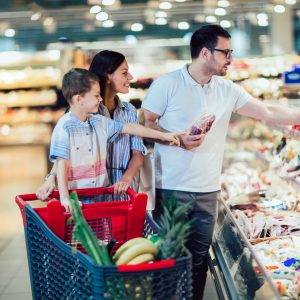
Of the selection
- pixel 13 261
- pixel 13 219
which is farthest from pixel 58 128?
pixel 13 219

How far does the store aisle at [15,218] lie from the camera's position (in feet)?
15.4

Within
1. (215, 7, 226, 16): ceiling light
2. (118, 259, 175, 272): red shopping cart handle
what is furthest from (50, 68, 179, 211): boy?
(215, 7, 226, 16): ceiling light

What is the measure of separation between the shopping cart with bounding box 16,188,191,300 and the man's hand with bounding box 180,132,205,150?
1.48ft

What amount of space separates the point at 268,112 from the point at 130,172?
971mm

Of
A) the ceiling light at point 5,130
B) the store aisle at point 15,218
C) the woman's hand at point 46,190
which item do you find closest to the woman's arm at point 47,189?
the woman's hand at point 46,190

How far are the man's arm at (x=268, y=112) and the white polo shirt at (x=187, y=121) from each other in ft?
0.68

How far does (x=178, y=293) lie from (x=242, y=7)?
1141 centimetres

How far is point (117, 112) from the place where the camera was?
3164 millimetres

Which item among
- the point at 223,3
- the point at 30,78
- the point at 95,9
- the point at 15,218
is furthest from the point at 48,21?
the point at 15,218

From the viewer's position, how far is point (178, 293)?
212 centimetres

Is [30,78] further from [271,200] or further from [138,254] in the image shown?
[138,254]

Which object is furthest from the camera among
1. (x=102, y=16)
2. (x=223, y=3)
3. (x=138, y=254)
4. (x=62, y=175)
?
(x=102, y=16)

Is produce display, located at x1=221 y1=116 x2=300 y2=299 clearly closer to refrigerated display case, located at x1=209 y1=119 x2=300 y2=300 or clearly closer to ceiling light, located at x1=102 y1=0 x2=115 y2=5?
refrigerated display case, located at x1=209 y1=119 x2=300 y2=300

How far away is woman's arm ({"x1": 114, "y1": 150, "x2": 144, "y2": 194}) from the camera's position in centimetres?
288
